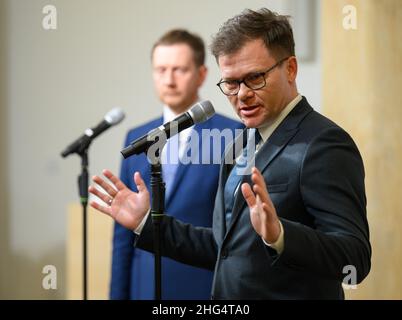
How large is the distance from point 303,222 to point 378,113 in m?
1.25

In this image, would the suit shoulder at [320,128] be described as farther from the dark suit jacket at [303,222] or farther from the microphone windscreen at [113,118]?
the microphone windscreen at [113,118]

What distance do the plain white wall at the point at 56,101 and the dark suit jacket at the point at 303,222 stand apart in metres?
2.17

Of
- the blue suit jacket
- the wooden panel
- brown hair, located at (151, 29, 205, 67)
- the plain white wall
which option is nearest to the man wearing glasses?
the blue suit jacket

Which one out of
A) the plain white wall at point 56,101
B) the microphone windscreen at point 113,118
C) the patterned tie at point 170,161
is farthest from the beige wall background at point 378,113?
the plain white wall at point 56,101

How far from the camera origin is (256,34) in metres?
1.63

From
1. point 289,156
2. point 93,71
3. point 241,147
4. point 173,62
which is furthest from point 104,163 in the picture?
point 289,156

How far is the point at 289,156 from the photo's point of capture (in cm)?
154

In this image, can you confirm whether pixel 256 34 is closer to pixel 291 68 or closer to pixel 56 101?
pixel 291 68

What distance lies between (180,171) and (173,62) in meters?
0.47

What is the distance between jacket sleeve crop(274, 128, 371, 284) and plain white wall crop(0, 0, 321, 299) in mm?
2332

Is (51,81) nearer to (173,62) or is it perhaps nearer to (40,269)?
(40,269)

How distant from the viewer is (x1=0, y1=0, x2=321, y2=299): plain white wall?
148 inches

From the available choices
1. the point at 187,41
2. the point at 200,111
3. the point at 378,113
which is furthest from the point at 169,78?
the point at 200,111
